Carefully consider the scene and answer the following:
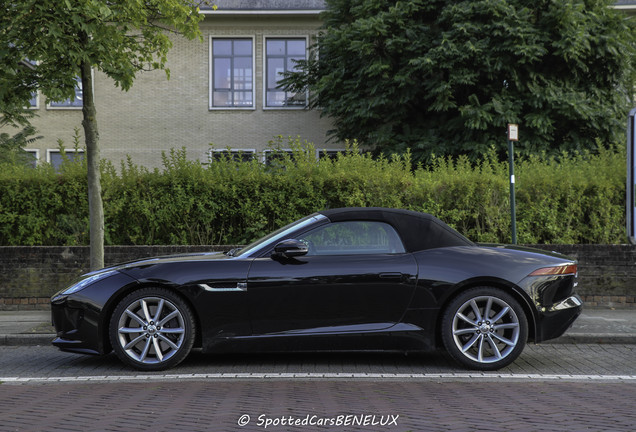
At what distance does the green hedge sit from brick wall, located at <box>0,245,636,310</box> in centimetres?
54

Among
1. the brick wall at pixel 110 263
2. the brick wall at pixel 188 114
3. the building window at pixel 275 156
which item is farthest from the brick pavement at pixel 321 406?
the brick wall at pixel 188 114

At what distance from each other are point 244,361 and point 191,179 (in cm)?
544

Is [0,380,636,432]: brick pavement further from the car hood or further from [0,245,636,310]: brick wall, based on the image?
[0,245,636,310]: brick wall

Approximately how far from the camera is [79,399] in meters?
5.52

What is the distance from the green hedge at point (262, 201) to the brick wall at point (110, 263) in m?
0.54

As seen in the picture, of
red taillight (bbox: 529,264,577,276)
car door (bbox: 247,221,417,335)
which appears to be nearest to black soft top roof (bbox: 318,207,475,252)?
car door (bbox: 247,221,417,335)

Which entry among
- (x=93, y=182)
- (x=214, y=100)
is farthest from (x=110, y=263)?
(x=214, y=100)

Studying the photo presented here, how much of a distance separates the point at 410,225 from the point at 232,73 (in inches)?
796

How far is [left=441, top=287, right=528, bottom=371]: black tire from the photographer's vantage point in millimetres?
6570

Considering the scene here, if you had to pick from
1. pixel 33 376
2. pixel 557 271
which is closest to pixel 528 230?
pixel 557 271

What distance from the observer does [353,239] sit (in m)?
6.85

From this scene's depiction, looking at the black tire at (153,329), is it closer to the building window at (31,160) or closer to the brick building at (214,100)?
the building window at (31,160)

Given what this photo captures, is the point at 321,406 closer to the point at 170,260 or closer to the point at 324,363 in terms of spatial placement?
the point at 324,363

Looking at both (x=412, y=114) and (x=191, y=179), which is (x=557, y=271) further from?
(x=412, y=114)
